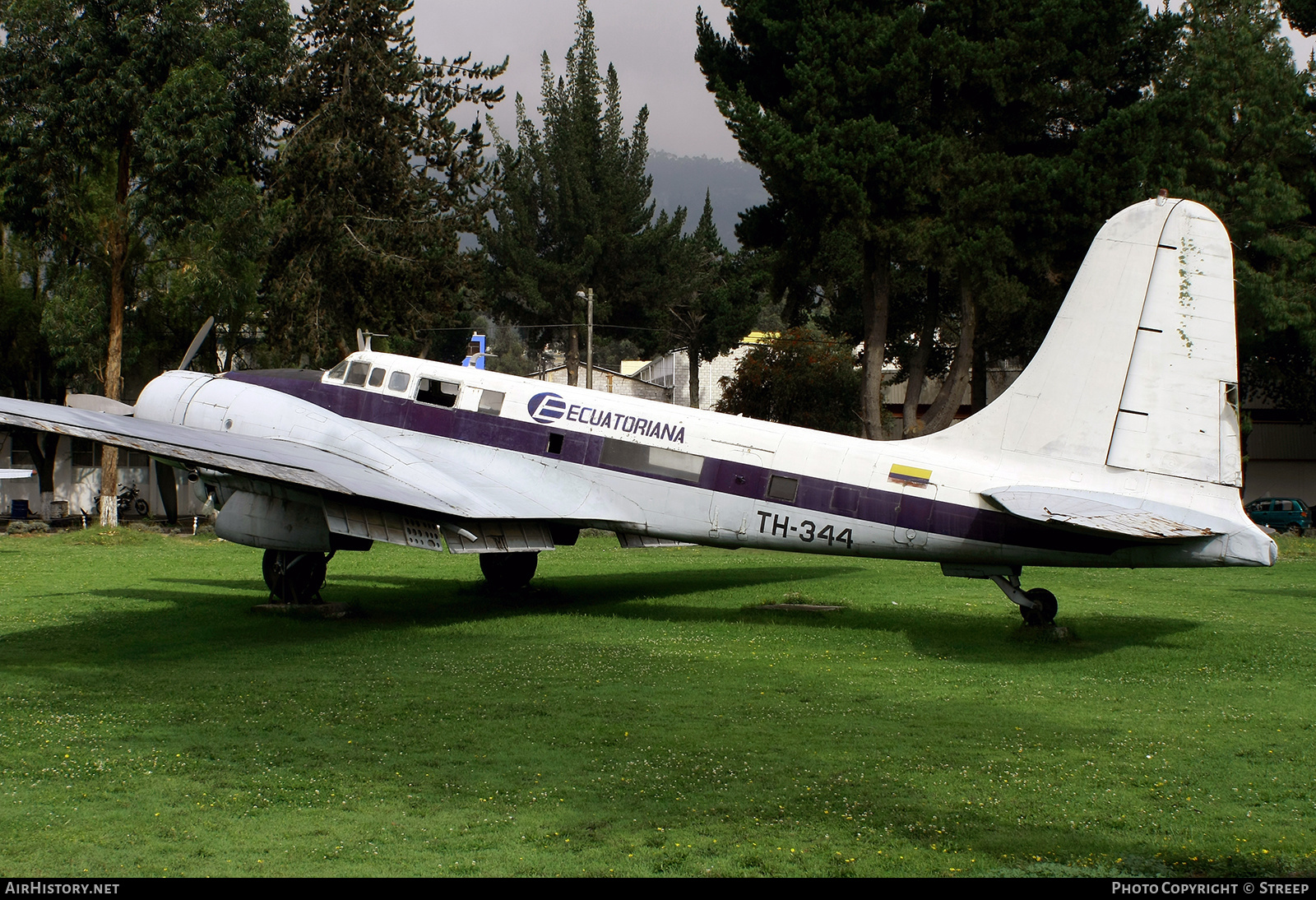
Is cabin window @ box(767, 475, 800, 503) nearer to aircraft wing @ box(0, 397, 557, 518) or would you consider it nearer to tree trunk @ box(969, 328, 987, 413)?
aircraft wing @ box(0, 397, 557, 518)

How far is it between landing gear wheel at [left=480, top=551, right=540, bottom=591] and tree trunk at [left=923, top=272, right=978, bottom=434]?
25559mm

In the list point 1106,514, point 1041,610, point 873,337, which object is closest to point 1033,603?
point 1041,610

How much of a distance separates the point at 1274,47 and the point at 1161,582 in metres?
35.3

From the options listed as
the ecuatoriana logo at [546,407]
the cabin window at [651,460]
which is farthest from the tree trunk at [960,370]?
the cabin window at [651,460]

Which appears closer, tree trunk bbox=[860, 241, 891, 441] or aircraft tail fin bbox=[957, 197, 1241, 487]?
aircraft tail fin bbox=[957, 197, 1241, 487]

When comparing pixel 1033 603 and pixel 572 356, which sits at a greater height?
pixel 572 356

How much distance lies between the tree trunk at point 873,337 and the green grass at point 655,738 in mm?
24068

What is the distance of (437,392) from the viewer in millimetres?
18234

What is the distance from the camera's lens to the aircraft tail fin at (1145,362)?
1359 cm

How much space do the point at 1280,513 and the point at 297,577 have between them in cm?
4774

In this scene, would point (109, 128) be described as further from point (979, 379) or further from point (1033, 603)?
point (979, 379)

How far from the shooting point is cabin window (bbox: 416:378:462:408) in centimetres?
1819

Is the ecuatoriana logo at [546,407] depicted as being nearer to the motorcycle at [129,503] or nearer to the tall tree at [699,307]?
the motorcycle at [129,503]

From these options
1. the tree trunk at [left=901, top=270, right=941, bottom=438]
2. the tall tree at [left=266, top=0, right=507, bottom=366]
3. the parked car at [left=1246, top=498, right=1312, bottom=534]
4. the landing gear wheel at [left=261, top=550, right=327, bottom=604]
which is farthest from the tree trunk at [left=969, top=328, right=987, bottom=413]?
the landing gear wheel at [left=261, top=550, right=327, bottom=604]
